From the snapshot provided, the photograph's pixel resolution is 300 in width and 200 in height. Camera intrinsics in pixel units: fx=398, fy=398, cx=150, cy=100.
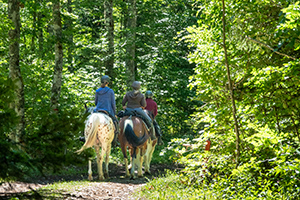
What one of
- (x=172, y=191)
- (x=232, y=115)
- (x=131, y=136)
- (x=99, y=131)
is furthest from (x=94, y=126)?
(x=232, y=115)

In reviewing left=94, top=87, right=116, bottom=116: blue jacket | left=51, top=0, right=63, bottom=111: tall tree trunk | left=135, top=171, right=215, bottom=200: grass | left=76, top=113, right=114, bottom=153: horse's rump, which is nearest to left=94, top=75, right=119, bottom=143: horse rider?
left=94, top=87, right=116, bottom=116: blue jacket

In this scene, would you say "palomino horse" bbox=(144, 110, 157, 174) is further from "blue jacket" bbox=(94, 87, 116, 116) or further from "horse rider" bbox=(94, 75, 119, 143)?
"blue jacket" bbox=(94, 87, 116, 116)

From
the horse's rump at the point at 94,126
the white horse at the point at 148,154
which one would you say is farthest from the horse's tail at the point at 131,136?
the white horse at the point at 148,154

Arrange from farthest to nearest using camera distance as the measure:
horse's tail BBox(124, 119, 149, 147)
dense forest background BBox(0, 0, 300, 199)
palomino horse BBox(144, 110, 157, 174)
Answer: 1. palomino horse BBox(144, 110, 157, 174)
2. horse's tail BBox(124, 119, 149, 147)
3. dense forest background BBox(0, 0, 300, 199)

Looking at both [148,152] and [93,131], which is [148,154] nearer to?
[148,152]

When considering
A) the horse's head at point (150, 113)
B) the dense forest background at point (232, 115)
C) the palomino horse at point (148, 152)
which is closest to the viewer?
the dense forest background at point (232, 115)

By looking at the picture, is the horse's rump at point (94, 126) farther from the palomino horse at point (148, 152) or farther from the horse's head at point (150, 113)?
the palomino horse at point (148, 152)

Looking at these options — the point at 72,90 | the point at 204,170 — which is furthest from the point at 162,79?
the point at 204,170

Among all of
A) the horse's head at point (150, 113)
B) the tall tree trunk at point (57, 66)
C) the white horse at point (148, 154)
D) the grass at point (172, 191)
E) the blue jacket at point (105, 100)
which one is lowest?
the grass at point (172, 191)

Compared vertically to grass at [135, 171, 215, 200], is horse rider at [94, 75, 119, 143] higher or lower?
higher

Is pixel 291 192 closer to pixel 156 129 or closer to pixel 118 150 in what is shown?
pixel 156 129

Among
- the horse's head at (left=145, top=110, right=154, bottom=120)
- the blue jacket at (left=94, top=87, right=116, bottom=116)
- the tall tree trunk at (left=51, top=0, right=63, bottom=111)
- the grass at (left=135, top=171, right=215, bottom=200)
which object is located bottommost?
the grass at (left=135, top=171, right=215, bottom=200)

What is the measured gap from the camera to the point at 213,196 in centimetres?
757

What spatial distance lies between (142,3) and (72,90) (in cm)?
956
